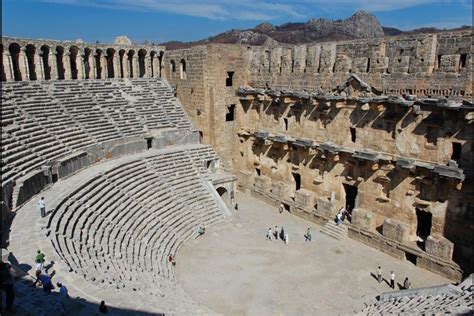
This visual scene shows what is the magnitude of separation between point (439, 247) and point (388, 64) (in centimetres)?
668

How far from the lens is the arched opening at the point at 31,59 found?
19328 mm

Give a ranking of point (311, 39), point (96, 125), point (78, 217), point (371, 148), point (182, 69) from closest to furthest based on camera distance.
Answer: point (78, 217)
point (371, 148)
point (96, 125)
point (182, 69)
point (311, 39)

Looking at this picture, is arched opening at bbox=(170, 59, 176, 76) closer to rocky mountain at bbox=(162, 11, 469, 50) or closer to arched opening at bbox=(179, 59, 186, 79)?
arched opening at bbox=(179, 59, 186, 79)

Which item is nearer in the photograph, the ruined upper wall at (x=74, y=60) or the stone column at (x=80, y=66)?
the ruined upper wall at (x=74, y=60)

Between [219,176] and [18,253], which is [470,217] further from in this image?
[18,253]

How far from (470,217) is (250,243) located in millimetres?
7747

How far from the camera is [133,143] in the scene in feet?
63.4

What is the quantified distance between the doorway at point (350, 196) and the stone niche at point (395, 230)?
6.77ft

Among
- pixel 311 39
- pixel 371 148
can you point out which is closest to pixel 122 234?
pixel 371 148

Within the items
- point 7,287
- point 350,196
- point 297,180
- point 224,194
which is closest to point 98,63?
point 224,194

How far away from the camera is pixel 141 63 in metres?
24.0

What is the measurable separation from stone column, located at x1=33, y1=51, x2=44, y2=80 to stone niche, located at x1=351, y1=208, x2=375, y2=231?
15963mm

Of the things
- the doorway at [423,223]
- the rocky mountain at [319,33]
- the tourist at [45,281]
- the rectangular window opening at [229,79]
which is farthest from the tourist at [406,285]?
the rocky mountain at [319,33]

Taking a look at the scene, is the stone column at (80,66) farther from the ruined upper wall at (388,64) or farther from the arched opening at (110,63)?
the ruined upper wall at (388,64)
